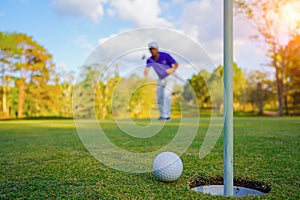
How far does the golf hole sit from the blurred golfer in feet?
7.33

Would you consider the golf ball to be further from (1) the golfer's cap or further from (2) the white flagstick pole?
(1) the golfer's cap

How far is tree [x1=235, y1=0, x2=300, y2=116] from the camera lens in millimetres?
19172

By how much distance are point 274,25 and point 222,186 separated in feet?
66.1

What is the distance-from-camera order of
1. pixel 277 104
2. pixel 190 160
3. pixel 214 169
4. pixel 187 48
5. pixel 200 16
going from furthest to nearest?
pixel 277 104, pixel 200 16, pixel 187 48, pixel 190 160, pixel 214 169

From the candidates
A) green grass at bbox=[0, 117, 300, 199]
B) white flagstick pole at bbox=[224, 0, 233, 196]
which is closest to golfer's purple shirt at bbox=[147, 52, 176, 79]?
green grass at bbox=[0, 117, 300, 199]

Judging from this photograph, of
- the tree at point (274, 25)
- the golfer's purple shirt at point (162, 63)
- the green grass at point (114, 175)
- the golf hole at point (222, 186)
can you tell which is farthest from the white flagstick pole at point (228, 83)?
the tree at point (274, 25)

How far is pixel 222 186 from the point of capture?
2361 millimetres

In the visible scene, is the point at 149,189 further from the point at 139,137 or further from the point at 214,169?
the point at 139,137

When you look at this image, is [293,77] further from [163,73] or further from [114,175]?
[114,175]

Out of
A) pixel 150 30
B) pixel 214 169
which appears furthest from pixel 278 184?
pixel 150 30

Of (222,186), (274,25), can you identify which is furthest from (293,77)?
(222,186)

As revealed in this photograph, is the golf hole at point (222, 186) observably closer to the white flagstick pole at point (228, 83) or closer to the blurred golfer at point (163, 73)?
the white flagstick pole at point (228, 83)

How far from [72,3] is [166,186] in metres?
6.24

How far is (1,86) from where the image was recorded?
2423 centimetres
